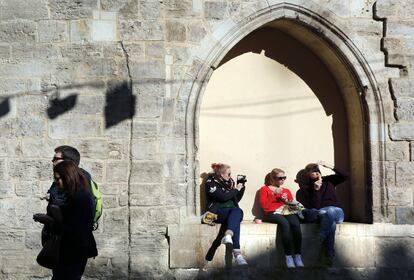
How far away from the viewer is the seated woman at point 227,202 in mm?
7773

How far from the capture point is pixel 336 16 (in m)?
8.37

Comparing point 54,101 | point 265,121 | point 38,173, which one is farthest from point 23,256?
point 265,121

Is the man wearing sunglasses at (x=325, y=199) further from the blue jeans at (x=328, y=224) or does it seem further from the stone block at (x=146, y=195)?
the stone block at (x=146, y=195)

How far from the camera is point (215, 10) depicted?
26.8 feet

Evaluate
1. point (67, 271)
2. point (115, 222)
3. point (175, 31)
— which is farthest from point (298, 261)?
point (67, 271)

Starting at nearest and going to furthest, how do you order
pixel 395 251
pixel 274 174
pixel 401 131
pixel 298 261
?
pixel 298 261 → pixel 395 251 → pixel 401 131 → pixel 274 174

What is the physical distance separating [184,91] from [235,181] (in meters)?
1.35

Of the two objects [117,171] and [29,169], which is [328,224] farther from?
[29,169]

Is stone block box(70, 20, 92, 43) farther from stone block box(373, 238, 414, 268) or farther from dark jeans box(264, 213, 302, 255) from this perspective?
stone block box(373, 238, 414, 268)

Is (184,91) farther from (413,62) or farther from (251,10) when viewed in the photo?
(413,62)

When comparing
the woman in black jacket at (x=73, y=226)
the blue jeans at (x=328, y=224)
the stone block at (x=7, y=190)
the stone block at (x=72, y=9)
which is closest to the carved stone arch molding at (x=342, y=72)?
the blue jeans at (x=328, y=224)

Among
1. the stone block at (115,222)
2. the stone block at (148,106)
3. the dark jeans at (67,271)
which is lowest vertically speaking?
the dark jeans at (67,271)

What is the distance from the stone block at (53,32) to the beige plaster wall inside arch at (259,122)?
6.00 ft

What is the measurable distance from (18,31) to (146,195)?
7.36ft
